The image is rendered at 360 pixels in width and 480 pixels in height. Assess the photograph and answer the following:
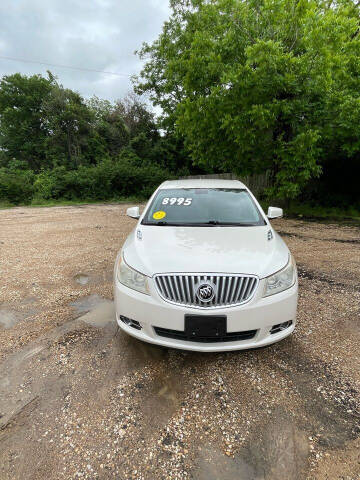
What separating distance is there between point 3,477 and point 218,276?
1649 millimetres

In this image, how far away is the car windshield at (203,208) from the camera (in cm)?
282

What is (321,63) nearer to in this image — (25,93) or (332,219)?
(332,219)

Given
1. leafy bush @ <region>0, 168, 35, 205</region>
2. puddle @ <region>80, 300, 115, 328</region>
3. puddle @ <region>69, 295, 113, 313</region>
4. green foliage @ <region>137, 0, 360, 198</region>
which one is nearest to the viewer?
puddle @ <region>80, 300, 115, 328</region>

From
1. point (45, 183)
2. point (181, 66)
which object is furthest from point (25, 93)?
point (181, 66)

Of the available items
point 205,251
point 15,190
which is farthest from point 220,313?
point 15,190

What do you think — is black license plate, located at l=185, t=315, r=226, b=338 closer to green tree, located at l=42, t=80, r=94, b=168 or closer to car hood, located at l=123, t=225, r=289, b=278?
car hood, located at l=123, t=225, r=289, b=278

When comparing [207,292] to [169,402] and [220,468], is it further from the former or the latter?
[220,468]

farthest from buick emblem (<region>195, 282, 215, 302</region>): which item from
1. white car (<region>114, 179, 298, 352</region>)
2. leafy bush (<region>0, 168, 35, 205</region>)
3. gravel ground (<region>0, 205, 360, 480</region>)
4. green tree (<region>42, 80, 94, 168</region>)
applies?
green tree (<region>42, 80, 94, 168</region>)

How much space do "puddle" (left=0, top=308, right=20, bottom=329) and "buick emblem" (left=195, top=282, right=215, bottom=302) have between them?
221cm

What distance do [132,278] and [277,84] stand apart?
688 centimetres

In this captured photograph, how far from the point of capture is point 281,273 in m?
2.03

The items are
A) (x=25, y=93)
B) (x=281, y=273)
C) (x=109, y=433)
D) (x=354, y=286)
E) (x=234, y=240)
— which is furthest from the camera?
(x=25, y=93)

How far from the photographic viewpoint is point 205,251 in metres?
2.10

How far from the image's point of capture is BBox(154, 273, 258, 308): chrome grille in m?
1.82
